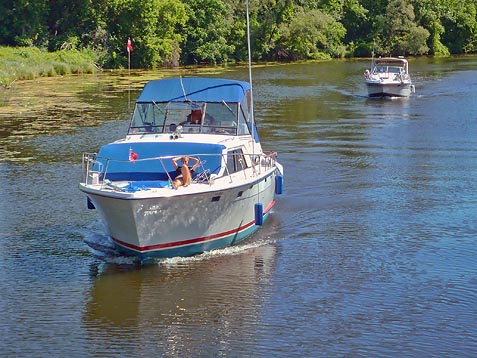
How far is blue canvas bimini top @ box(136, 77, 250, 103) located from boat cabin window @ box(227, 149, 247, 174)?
1.74 meters

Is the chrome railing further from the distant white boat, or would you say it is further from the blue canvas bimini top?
the distant white boat

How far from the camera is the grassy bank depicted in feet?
173

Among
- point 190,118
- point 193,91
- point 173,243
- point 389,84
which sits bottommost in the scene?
point 173,243

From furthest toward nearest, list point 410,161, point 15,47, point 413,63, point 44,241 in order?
point 413,63
point 15,47
point 410,161
point 44,241

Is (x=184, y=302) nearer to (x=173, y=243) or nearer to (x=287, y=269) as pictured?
(x=173, y=243)

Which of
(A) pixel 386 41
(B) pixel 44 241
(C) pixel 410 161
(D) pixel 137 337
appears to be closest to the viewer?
(D) pixel 137 337

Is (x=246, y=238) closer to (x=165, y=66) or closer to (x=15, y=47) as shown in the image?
(x=15, y=47)

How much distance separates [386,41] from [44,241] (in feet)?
247

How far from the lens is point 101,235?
17078mm

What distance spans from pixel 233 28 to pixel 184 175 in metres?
66.4

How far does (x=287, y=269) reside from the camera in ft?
49.9

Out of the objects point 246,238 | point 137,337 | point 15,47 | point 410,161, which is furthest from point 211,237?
point 15,47

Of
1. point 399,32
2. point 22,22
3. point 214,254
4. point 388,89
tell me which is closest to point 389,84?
point 388,89

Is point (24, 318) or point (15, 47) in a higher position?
point (15, 47)
